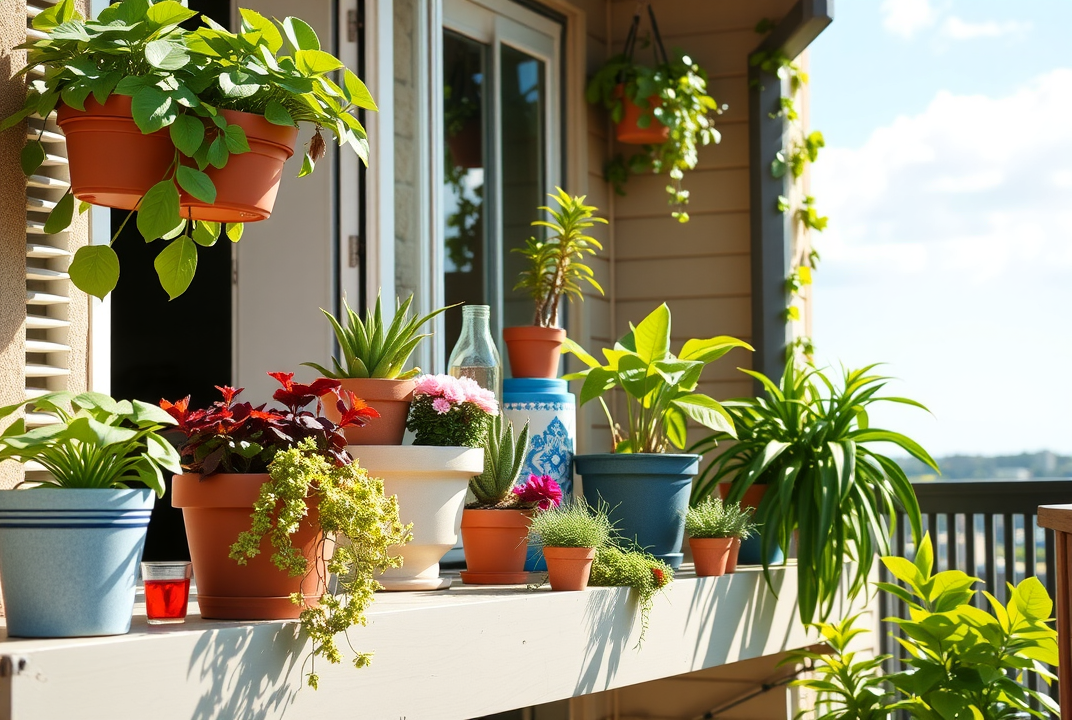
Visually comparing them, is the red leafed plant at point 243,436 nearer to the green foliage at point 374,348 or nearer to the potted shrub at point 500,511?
the green foliage at point 374,348

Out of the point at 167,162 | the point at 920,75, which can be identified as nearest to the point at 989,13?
the point at 920,75

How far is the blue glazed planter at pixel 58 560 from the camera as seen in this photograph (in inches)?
61.4

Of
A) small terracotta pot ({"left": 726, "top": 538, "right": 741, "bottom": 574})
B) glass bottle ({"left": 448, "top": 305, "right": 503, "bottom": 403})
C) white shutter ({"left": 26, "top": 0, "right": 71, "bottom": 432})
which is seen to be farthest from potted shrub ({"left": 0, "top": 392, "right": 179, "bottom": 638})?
small terracotta pot ({"left": 726, "top": 538, "right": 741, "bottom": 574})

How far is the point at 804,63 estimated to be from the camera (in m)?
4.37

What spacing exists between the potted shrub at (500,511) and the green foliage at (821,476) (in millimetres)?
708

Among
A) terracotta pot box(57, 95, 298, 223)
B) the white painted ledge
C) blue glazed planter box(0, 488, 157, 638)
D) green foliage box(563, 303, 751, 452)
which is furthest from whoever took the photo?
green foliage box(563, 303, 751, 452)

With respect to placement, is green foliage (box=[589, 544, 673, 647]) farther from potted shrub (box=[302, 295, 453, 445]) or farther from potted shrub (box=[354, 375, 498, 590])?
potted shrub (box=[302, 295, 453, 445])

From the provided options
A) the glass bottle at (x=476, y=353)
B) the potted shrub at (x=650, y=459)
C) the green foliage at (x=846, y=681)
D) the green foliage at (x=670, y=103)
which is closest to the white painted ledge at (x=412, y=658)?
the potted shrub at (x=650, y=459)

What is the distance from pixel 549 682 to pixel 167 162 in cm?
122

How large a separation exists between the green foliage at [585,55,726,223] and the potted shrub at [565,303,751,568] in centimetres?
131

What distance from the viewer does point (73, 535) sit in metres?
1.56

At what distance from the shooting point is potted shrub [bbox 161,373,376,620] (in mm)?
1772

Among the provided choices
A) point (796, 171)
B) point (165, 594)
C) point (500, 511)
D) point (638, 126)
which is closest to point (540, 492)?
point (500, 511)

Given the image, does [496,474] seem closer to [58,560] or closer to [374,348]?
[374,348]
